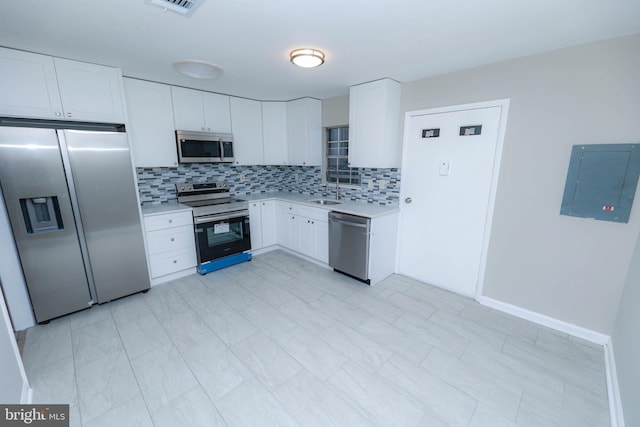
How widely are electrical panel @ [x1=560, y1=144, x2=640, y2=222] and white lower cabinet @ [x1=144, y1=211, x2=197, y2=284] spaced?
395cm

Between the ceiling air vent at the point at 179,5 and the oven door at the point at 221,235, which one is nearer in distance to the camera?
the ceiling air vent at the point at 179,5

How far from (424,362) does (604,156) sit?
212 cm

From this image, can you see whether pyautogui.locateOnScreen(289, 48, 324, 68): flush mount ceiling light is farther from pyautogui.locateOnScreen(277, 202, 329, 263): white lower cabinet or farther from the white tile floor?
the white tile floor

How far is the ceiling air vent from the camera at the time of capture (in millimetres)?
1508

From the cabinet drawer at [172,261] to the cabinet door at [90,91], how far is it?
61.9 inches

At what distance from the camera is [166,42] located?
6.78ft

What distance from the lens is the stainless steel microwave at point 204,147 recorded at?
328 centimetres

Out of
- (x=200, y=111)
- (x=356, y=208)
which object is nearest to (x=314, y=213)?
(x=356, y=208)

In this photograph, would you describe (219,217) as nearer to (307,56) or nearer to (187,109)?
(187,109)

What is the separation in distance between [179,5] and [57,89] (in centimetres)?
171

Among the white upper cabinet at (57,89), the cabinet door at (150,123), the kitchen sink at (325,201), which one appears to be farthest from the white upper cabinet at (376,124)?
the white upper cabinet at (57,89)

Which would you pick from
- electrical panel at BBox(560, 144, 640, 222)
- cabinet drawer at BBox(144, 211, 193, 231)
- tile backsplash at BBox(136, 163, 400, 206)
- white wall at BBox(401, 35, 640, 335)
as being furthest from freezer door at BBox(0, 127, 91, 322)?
electrical panel at BBox(560, 144, 640, 222)

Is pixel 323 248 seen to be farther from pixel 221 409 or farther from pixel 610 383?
pixel 610 383

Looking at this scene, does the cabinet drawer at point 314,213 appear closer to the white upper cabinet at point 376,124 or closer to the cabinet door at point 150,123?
the white upper cabinet at point 376,124
